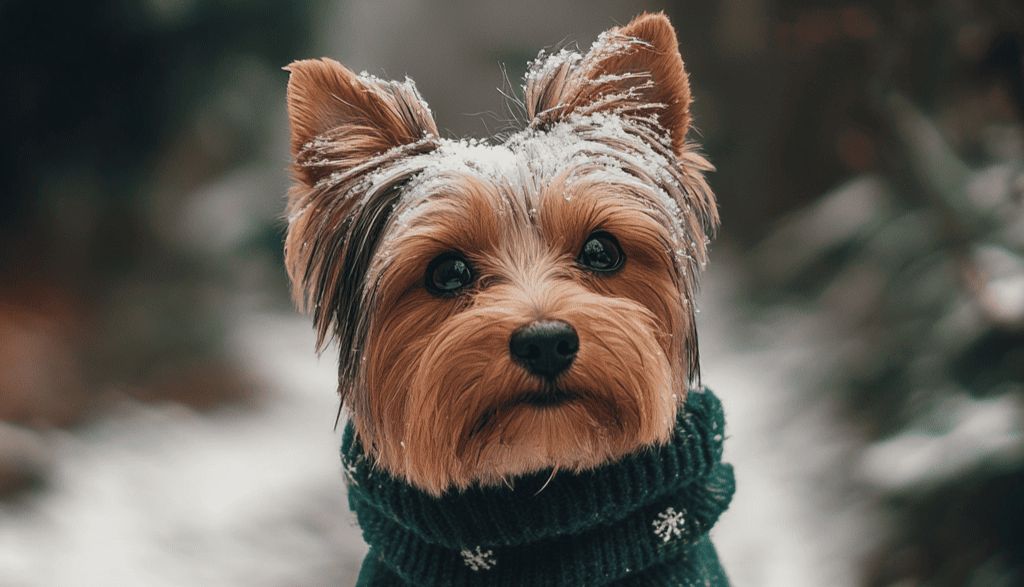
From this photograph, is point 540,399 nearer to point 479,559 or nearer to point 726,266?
point 479,559

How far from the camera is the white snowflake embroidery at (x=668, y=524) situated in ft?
4.65

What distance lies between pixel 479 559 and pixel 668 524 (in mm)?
267

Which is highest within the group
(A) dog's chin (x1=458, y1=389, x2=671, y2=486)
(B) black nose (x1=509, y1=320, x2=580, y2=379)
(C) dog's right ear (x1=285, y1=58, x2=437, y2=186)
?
(C) dog's right ear (x1=285, y1=58, x2=437, y2=186)

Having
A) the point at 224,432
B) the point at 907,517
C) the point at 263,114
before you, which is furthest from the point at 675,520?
the point at 263,114

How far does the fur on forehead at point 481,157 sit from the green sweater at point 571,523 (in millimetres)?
179

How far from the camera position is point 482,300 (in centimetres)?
129

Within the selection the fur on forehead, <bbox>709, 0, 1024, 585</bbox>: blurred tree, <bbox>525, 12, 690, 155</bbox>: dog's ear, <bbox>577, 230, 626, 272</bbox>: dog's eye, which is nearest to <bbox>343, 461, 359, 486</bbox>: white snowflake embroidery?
the fur on forehead

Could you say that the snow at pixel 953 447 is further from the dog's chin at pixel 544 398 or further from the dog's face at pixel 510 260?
the dog's chin at pixel 544 398

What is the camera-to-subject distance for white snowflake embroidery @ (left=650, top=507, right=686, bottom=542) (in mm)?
1417

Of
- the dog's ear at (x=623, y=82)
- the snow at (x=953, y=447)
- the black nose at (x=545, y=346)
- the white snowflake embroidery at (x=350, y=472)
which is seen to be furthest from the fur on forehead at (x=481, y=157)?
the snow at (x=953, y=447)

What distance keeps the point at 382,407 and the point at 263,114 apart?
139cm

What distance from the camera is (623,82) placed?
1463 mm

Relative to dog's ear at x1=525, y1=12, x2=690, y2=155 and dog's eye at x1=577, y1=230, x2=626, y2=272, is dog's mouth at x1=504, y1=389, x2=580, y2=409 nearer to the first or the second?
dog's eye at x1=577, y1=230, x2=626, y2=272

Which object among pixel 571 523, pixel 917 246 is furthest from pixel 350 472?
pixel 917 246
